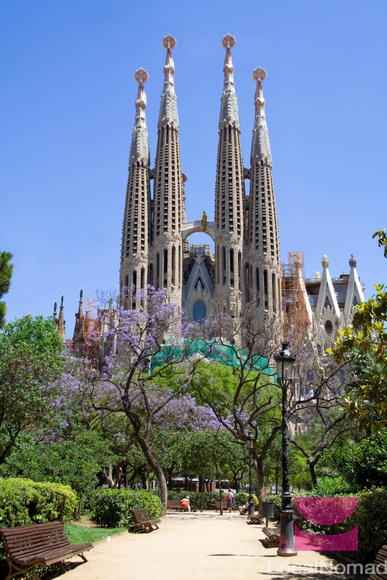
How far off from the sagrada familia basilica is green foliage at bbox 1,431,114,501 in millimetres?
45532

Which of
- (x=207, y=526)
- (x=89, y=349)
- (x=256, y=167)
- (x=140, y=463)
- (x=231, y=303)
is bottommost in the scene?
(x=207, y=526)

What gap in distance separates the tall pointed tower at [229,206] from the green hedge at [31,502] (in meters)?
54.4

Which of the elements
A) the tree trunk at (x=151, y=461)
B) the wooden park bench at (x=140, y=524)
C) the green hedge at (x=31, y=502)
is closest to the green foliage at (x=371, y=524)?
the green hedge at (x=31, y=502)

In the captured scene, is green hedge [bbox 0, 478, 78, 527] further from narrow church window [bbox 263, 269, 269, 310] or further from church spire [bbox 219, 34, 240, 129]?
church spire [bbox 219, 34, 240, 129]

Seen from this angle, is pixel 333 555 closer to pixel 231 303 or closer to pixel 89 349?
pixel 89 349

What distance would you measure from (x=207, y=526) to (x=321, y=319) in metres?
62.6

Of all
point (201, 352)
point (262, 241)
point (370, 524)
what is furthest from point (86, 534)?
point (262, 241)

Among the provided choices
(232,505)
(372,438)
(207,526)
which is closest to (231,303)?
(232,505)

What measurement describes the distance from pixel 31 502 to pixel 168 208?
197 ft

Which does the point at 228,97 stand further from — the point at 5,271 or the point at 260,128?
the point at 5,271

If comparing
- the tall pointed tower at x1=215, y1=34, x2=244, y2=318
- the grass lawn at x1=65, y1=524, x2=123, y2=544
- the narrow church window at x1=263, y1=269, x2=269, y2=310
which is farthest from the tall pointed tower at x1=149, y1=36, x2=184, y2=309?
the grass lawn at x1=65, y1=524, x2=123, y2=544

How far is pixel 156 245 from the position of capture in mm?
67688

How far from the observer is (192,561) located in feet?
33.0

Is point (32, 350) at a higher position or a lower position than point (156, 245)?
lower
